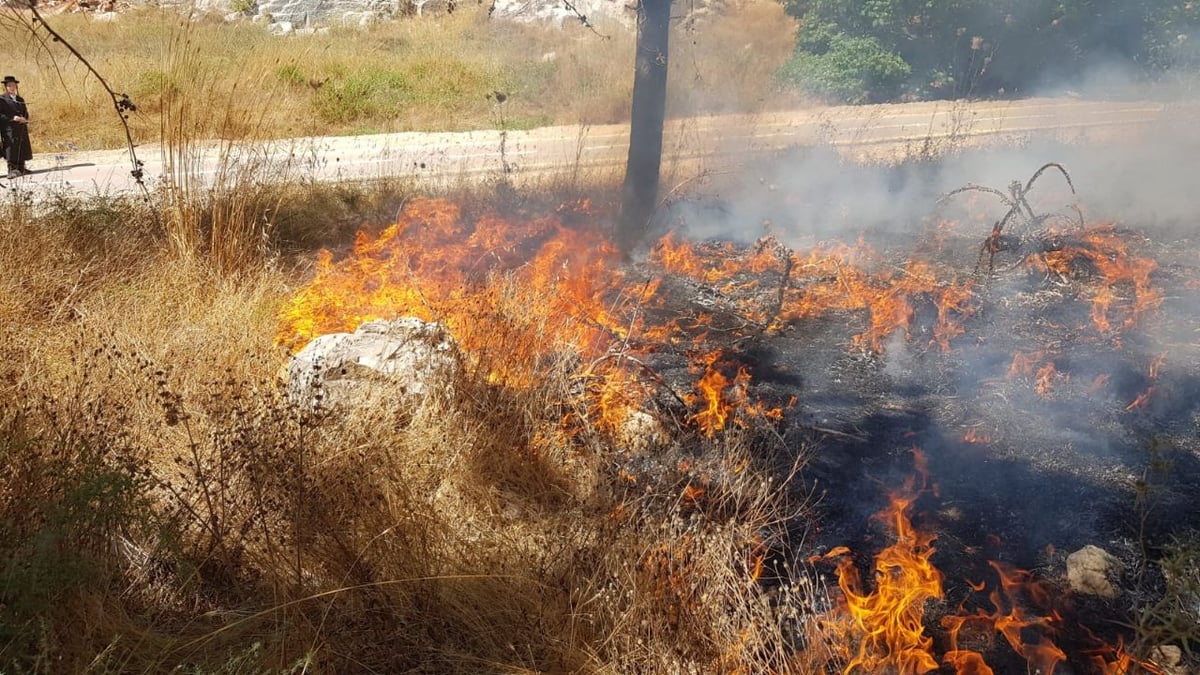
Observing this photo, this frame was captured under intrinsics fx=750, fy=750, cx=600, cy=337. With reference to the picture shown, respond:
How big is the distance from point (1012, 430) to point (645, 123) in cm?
437

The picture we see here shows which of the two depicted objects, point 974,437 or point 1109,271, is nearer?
point 974,437

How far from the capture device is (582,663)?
9.17 ft

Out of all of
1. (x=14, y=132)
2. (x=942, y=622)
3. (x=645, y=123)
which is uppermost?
(x=645, y=123)

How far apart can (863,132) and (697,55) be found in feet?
12.3

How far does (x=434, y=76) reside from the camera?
16.2 metres

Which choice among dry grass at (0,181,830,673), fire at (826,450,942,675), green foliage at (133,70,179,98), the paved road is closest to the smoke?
fire at (826,450,942,675)

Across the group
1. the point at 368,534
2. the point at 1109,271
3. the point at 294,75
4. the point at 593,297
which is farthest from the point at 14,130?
the point at 1109,271

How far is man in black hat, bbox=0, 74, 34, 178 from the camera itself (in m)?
10.4

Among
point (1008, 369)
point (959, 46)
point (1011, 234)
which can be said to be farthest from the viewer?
point (959, 46)

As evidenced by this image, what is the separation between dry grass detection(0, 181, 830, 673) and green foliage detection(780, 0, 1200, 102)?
14.5 metres

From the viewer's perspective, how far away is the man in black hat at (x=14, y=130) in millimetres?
10375

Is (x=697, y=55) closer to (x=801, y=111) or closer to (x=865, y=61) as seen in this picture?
(x=801, y=111)

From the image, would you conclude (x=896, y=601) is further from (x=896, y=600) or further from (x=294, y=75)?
(x=294, y=75)

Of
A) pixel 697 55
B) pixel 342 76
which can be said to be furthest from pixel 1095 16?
pixel 342 76
